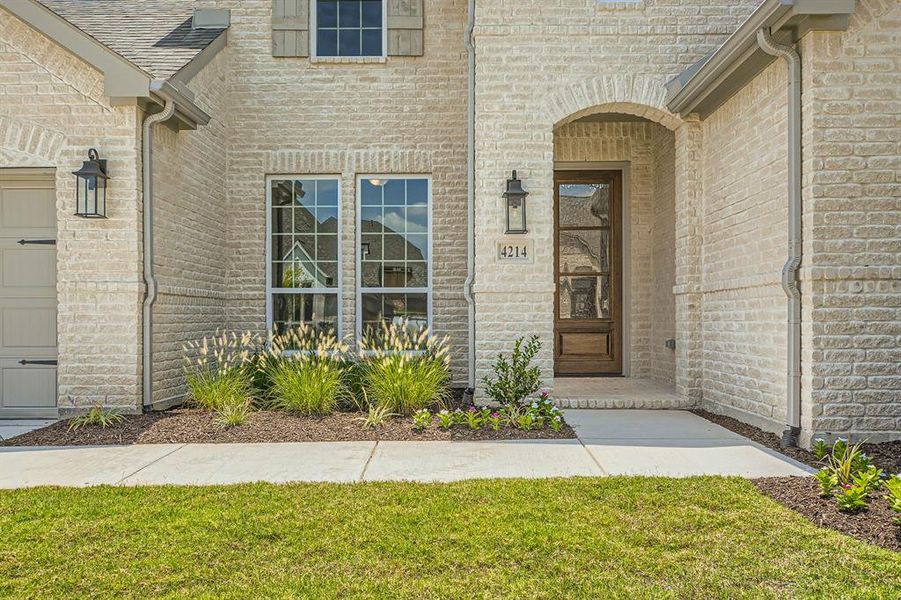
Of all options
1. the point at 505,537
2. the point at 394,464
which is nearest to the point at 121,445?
the point at 394,464

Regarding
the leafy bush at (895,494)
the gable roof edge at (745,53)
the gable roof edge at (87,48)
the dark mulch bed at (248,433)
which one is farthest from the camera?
the gable roof edge at (87,48)

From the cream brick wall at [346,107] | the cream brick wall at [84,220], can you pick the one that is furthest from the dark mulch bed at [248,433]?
the cream brick wall at [346,107]

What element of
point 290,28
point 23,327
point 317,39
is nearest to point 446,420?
point 23,327

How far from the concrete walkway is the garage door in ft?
4.80

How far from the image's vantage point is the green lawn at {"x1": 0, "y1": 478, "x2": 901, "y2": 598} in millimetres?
2836

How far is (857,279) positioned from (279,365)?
18.3 ft

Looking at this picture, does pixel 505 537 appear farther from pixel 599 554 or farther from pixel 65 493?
pixel 65 493

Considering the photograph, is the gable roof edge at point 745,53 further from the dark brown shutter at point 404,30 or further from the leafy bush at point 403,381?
the leafy bush at point 403,381

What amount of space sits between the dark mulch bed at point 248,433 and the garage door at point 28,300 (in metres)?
0.76

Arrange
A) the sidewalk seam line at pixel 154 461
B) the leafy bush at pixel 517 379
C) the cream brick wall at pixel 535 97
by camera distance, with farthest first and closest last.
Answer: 1. the cream brick wall at pixel 535 97
2. the leafy bush at pixel 517 379
3. the sidewalk seam line at pixel 154 461

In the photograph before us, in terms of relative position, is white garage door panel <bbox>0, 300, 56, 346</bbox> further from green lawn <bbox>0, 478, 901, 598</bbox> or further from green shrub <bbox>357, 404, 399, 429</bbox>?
green shrub <bbox>357, 404, 399, 429</bbox>

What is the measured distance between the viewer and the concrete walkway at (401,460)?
452 centimetres

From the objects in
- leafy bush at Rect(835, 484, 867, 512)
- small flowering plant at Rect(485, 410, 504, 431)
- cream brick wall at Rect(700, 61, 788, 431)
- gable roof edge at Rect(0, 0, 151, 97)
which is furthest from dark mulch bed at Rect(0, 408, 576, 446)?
gable roof edge at Rect(0, 0, 151, 97)

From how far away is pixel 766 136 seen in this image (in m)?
5.77
